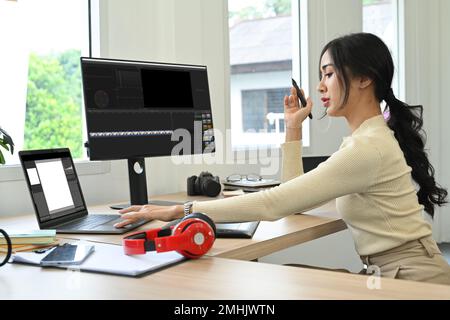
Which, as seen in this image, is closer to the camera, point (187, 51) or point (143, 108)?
point (143, 108)

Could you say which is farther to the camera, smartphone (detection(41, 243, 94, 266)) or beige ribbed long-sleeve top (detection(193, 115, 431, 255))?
beige ribbed long-sleeve top (detection(193, 115, 431, 255))

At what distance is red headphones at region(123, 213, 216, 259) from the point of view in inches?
49.7

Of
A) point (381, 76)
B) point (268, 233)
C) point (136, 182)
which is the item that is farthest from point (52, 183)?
point (381, 76)

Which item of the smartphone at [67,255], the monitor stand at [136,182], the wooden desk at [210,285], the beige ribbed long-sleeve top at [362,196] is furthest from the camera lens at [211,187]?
the wooden desk at [210,285]

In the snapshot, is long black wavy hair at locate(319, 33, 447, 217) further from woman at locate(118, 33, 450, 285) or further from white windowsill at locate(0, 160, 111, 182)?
white windowsill at locate(0, 160, 111, 182)

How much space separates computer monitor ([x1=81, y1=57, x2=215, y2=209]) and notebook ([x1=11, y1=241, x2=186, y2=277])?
0.69 meters

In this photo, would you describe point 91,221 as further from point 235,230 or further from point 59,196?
point 235,230

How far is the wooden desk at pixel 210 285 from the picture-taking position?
1004 mm

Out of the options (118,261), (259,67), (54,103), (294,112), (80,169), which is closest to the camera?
(118,261)

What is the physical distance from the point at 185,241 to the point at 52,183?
0.71 m

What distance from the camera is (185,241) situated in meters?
1.26

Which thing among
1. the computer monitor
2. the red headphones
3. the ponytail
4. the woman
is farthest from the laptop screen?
the ponytail

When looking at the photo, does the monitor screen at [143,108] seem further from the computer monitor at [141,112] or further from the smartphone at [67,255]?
the smartphone at [67,255]
